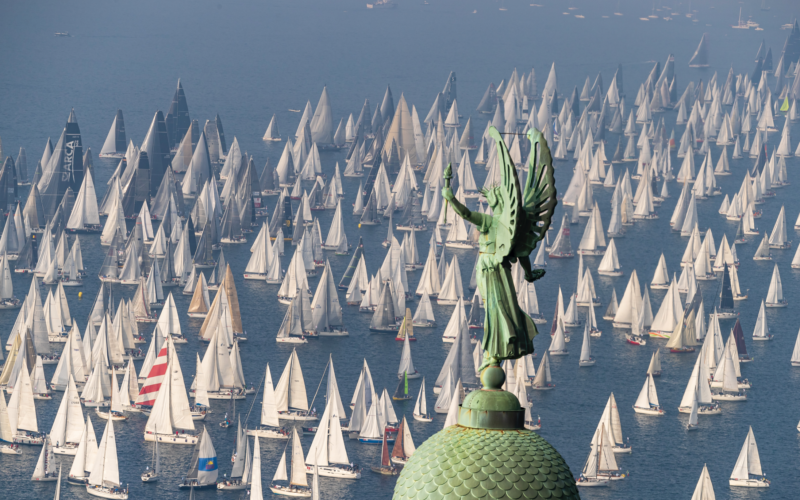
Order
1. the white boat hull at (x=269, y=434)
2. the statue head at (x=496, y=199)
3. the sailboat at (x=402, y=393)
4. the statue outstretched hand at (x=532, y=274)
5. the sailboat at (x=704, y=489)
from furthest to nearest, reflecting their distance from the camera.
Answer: the sailboat at (x=402, y=393)
the white boat hull at (x=269, y=434)
the sailboat at (x=704, y=489)
the statue outstretched hand at (x=532, y=274)
the statue head at (x=496, y=199)

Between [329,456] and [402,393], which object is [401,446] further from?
[402,393]

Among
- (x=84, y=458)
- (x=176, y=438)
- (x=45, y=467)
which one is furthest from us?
(x=176, y=438)

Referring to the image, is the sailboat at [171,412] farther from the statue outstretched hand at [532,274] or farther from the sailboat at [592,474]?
the statue outstretched hand at [532,274]

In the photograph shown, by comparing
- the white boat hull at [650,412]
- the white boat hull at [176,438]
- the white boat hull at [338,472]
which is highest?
the white boat hull at [650,412]

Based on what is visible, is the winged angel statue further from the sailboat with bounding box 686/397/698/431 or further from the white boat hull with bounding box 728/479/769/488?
the sailboat with bounding box 686/397/698/431

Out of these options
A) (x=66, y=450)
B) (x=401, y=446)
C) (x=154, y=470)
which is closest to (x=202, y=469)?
(x=154, y=470)

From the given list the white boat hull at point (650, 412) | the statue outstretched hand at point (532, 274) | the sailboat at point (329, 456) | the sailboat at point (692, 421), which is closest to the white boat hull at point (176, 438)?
the sailboat at point (329, 456)

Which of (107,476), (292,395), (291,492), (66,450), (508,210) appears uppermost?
(292,395)

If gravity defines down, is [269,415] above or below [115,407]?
below
